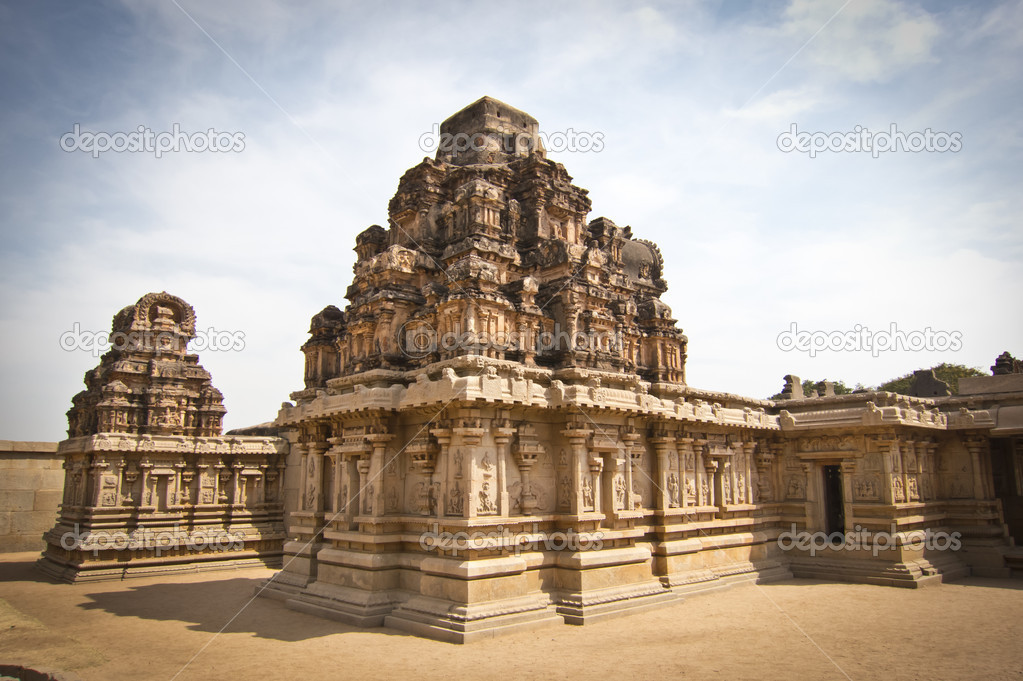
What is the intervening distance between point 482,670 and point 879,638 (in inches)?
279

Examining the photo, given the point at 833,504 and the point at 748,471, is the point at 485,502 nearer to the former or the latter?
the point at 748,471

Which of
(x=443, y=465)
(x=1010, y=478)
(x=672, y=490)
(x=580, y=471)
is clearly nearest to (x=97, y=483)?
(x=443, y=465)

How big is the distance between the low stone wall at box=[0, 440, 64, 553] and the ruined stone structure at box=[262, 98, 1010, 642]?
47.1 feet

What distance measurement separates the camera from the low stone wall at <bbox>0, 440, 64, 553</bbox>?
24656 millimetres

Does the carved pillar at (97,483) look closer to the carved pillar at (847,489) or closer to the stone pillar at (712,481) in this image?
the stone pillar at (712,481)

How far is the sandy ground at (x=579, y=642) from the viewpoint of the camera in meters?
9.62

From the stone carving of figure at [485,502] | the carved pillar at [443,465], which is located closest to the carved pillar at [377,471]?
the carved pillar at [443,465]

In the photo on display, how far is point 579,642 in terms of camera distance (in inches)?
435

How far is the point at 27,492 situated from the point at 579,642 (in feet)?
78.5

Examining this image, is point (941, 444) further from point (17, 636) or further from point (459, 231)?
point (17, 636)

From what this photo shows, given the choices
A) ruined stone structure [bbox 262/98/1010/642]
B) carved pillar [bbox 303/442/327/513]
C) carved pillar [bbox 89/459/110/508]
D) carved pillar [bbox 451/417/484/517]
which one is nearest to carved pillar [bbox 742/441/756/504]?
ruined stone structure [bbox 262/98/1010/642]

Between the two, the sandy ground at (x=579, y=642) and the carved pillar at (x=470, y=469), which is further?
the carved pillar at (x=470, y=469)

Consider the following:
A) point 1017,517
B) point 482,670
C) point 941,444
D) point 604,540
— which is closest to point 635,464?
point 604,540

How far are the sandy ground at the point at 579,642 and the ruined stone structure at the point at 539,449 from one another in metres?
0.82
